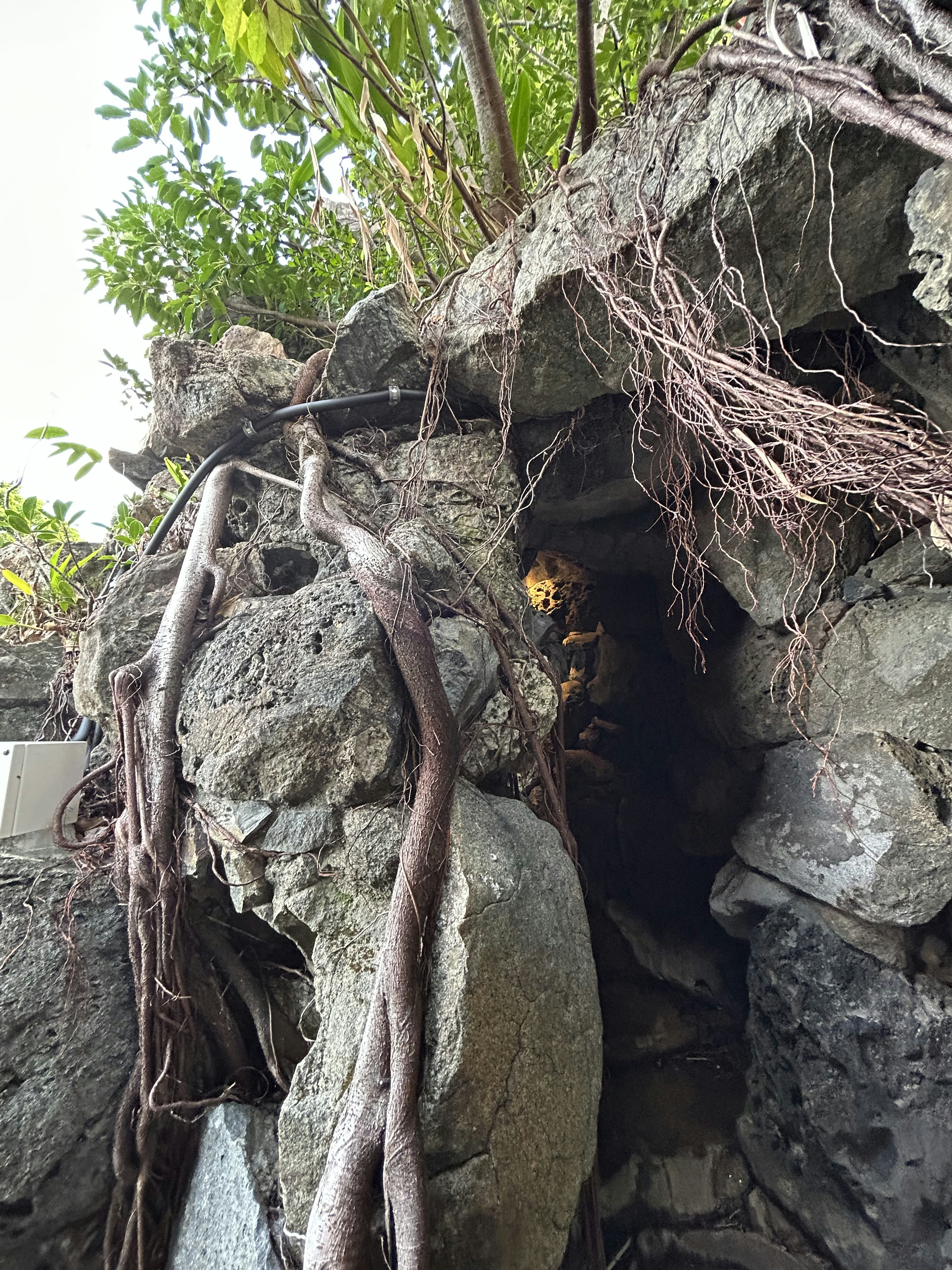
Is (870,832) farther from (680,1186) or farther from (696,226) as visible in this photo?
(696,226)

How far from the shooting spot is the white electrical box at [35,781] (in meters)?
1.69

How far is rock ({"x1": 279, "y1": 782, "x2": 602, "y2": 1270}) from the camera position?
1117mm

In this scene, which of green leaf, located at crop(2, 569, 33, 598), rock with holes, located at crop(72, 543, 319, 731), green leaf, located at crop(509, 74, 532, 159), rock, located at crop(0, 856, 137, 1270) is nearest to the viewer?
rock, located at crop(0, 856, 137, 1270)

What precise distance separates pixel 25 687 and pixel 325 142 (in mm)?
2063

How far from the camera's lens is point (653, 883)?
270 centimetres

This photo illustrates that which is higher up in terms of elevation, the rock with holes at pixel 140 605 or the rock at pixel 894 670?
the rock with holes at pixel 140 605

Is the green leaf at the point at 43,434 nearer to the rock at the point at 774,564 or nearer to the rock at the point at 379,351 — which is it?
the rock at the point at 379,351

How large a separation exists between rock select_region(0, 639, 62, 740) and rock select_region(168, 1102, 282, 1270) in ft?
4.62

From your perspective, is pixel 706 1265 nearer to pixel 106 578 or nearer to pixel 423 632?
pixel 423 632

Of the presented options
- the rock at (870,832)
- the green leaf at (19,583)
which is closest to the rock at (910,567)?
the rock at (870,832)

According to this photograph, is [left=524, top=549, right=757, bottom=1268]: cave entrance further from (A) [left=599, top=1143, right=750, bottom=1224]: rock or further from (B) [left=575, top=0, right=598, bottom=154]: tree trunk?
(B) [left=575, top=0, right=598, bottom=154]: tree trunk

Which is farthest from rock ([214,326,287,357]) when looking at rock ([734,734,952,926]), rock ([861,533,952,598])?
rock ([734,734,952,926])

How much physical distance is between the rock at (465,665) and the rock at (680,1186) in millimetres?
1710

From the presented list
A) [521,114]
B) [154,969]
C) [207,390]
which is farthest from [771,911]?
[521,114]
